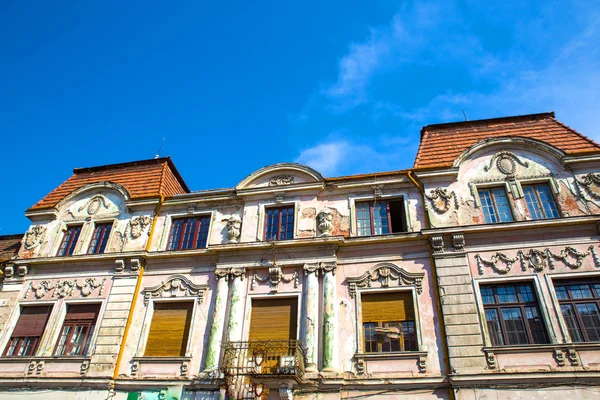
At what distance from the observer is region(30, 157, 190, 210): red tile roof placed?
18.7 metres

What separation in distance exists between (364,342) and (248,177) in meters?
8.02

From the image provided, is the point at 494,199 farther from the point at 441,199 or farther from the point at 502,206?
the point at 441,199

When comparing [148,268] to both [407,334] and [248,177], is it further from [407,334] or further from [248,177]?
[407,334]

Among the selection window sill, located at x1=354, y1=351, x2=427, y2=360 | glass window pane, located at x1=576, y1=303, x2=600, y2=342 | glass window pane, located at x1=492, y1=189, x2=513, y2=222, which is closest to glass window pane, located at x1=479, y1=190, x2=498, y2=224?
glass window pane, located at x1=492, y1=189, x2=513, y2=222

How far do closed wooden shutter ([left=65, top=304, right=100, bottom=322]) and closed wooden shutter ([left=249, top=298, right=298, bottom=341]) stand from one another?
20.6ft

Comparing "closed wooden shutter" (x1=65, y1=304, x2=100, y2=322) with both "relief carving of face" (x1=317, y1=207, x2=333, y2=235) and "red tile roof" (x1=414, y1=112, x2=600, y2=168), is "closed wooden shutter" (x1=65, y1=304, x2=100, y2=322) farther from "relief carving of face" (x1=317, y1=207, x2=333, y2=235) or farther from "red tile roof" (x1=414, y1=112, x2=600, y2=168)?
"red tile roof" (x1=414, y1=112, x2=600, y2=168)

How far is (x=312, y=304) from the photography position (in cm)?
1392

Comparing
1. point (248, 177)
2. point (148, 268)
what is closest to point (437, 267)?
point (248, 177)

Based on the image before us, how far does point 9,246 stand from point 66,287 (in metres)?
5.87

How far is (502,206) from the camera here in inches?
571

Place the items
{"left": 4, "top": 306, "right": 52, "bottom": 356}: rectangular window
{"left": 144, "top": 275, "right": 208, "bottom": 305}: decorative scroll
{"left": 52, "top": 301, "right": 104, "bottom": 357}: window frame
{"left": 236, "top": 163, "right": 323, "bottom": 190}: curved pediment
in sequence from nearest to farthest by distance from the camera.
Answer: {"left": 52, "top": 301, "right": 104, "bottom": 357}: window frame
{"left": 144, "top": 275, "right": 208, "bottom": 305}: decorative scroll
{"left": 4, "top": 306, "right": 52, "bottom": 356}: rectangular window
{"left": 236, "top": 163, "right": 323, "bottom": 190}: curved pediment

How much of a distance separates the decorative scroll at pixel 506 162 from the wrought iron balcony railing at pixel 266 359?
9442 mm

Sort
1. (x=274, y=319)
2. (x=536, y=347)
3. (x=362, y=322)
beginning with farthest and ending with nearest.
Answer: (x=274, y=319)
(x=362, y=322)
(x=536, y=347)

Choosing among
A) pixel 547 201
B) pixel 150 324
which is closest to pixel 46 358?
pixel 150 324
